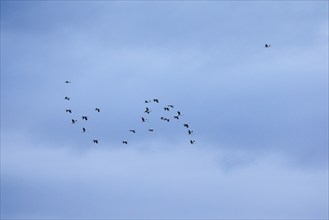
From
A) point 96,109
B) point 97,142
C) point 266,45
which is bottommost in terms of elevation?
point 97,142

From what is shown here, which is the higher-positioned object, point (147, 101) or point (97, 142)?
point (147, 101)

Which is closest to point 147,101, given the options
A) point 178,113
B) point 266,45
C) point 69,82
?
point 178,113

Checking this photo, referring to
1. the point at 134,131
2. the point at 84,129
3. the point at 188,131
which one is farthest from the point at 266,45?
the point at 84,129

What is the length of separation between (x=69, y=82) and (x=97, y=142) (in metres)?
16.0

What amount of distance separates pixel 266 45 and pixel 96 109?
1569 inches

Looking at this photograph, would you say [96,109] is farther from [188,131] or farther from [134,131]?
[188,131]

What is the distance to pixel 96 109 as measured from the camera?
106 m

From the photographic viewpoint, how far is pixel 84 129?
107 meters

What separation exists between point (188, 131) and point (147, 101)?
36.8 ft

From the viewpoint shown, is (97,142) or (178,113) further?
(178,113)

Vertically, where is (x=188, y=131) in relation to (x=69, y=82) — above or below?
below

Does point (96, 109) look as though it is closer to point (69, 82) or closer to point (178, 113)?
point (69, 82)

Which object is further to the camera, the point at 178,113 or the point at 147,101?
the point at 178,113

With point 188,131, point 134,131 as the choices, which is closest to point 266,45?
point 188,131
